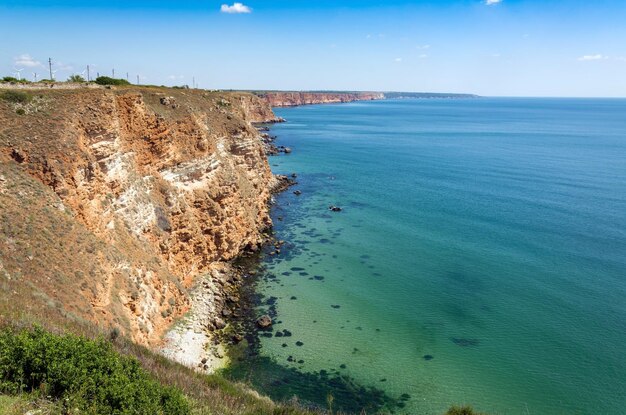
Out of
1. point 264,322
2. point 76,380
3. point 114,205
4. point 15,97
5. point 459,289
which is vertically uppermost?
point 15,97

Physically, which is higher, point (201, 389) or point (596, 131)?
point (596, 131)

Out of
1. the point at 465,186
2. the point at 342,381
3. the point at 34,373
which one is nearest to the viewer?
the point at 34,373

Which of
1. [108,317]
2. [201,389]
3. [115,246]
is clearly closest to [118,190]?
[115,246]

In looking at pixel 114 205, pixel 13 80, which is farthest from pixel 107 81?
pixel 114 205

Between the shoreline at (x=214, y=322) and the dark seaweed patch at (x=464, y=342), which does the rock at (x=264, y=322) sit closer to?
the shoreline at (x=214, y=322)

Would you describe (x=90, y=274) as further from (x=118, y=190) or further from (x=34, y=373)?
(x=34, y=373)

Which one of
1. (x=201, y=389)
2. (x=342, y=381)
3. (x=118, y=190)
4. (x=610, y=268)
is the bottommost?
(x=342, y=381)

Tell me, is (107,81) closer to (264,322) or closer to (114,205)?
(114,205)
